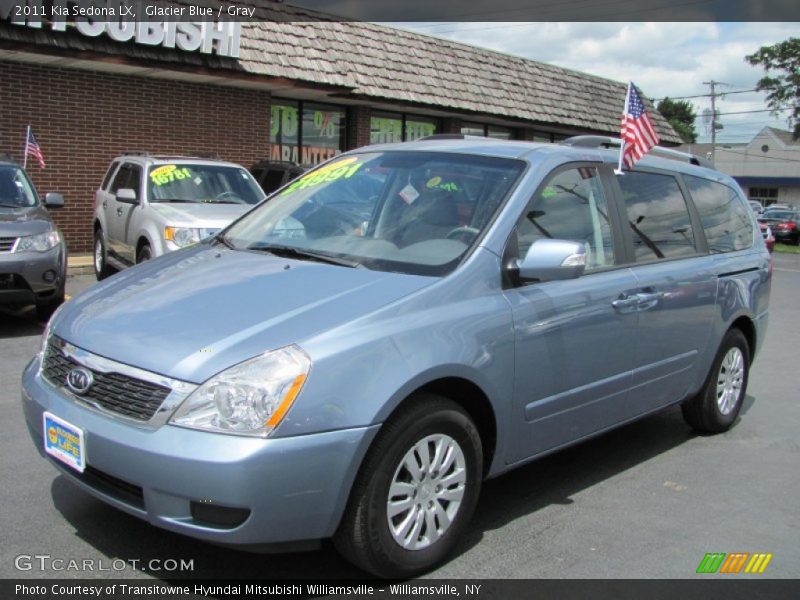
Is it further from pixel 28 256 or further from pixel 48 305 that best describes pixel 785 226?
pixel 28 256

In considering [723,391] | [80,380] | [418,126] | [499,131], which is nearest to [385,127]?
[418,126]

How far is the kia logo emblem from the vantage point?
314 centimetres

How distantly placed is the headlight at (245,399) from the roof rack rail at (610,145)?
2.46 meters

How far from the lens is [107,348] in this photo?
314cm

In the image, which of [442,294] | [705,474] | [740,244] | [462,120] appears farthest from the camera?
[462,120]

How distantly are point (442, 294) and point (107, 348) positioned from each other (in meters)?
1.34

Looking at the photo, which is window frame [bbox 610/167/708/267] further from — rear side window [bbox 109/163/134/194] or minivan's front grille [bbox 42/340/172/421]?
rear side window [bbox 109/163/134/194]

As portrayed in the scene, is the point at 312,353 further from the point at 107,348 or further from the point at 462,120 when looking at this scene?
the point at 462,120

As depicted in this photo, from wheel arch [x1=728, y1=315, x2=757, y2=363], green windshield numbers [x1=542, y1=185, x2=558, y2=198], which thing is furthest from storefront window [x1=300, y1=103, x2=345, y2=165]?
green windshield numbers [x1=542, y1=185, x2=558, y2=198]

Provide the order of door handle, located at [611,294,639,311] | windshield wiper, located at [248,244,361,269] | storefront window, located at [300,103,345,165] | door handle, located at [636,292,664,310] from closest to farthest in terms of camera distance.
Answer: windshield wiper, located at [248,244,361,269]
door handle, located at [611,294,639,311]
door handle, located at [636,292,664,310]
storefront window, located at [300,103,345,165]

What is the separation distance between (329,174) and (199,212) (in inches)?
199

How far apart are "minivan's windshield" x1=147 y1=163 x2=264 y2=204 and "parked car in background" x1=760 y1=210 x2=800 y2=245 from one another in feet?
94.8

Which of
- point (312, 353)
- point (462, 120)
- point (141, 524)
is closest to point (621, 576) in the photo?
point (312, 353)

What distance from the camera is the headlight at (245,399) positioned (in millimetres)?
2842
